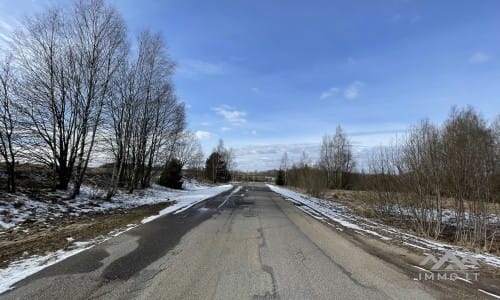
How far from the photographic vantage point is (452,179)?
36.0 feet

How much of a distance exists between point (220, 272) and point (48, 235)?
17.8 ft

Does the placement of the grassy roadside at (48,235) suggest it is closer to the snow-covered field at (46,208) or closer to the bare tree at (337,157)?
the snow-covered field at (46,208)

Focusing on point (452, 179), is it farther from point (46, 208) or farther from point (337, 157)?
point (337, 157)

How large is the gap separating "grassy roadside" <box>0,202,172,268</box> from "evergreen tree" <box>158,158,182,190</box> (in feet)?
80.1

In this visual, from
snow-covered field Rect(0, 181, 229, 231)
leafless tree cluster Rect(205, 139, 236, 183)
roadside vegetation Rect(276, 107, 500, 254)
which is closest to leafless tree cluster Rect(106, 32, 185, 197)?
snow-covered field Rect(0, 181, 229, 231)

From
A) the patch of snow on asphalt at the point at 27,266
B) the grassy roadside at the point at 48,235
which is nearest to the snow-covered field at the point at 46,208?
the grassy roadside at the point at 48,235

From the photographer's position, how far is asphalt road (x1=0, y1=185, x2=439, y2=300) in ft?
14.3

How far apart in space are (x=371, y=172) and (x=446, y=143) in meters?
4.87

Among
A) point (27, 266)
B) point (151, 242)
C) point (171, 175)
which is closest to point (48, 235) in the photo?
point (151, 242)

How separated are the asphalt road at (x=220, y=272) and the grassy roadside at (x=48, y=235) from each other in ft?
3.26

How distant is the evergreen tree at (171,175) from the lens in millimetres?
35594

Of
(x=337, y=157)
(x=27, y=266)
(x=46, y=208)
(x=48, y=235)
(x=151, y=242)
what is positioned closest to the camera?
(x=27, y=266)

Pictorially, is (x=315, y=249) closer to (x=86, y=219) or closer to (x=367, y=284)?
(x=367, y=284)

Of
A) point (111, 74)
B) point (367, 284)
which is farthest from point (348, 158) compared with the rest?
point (367, 284)
